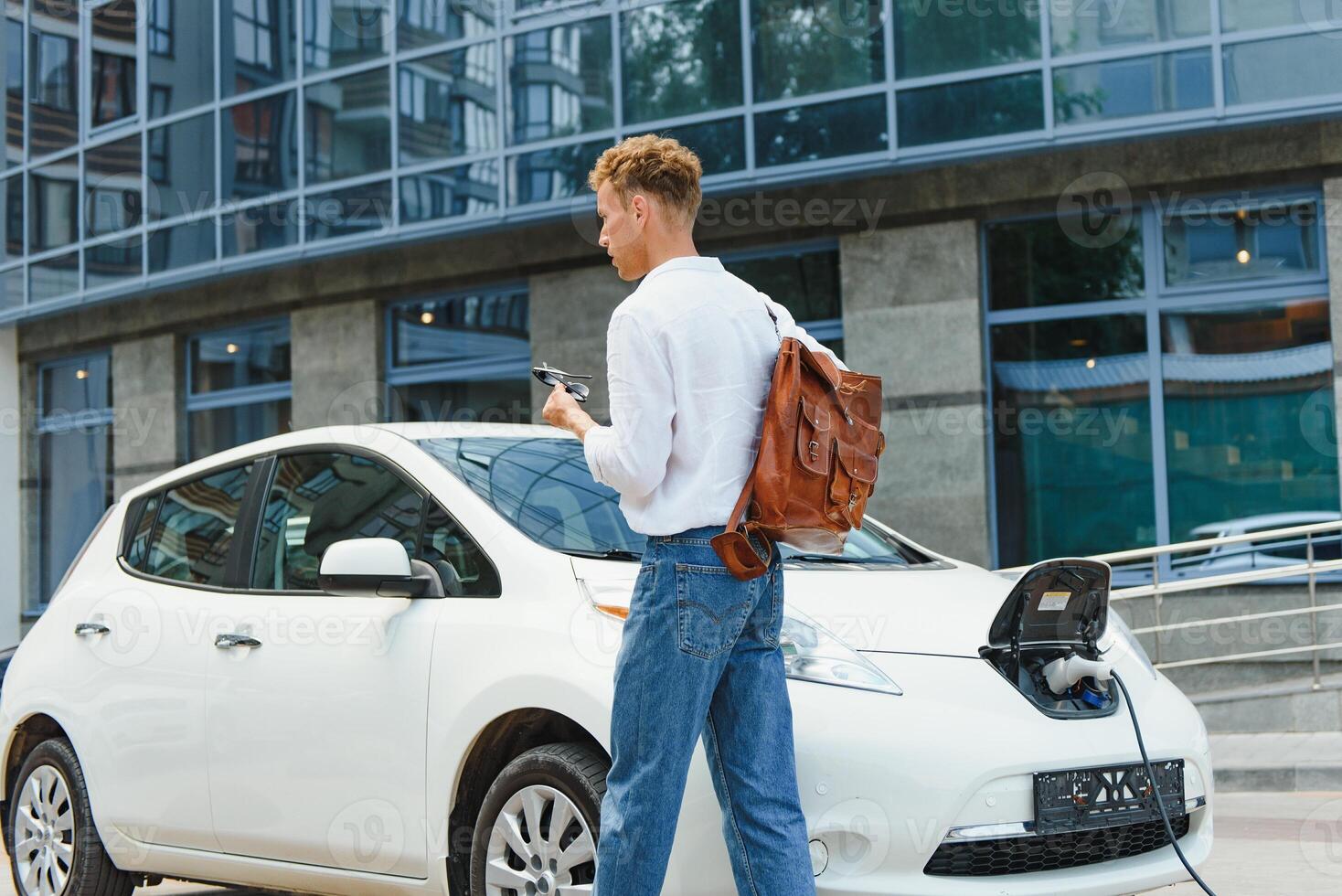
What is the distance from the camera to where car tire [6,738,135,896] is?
5.47 m

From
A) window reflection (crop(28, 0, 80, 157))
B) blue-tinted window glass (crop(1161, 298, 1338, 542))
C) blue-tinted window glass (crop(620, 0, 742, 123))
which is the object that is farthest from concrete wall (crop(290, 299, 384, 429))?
blue-tinted window glass (crop(1161, 298, 1338, 542))

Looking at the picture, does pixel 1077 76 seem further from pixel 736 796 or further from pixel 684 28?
pixel 736 796

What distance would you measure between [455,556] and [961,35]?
27.8ft

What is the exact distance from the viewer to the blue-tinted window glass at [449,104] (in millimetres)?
13633

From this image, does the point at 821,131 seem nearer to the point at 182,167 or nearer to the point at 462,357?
the point at 462,357

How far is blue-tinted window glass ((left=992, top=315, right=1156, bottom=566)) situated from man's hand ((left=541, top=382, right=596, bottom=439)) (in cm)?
909

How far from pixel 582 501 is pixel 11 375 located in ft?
54.9

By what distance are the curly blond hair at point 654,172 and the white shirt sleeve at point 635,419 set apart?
323 millimetres

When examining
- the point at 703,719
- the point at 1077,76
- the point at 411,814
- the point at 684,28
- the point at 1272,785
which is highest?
the point at 684,28

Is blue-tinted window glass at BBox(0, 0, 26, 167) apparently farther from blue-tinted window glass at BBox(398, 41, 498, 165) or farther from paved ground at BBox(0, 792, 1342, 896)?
paved ground at BBox(0, 792, 1342, 896)

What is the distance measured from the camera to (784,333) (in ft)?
11.7

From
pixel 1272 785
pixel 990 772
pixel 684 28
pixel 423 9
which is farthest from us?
pixel 423 9

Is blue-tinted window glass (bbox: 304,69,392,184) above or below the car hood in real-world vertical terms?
above

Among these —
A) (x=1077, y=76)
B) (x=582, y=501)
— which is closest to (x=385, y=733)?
(x=582, y=501)
